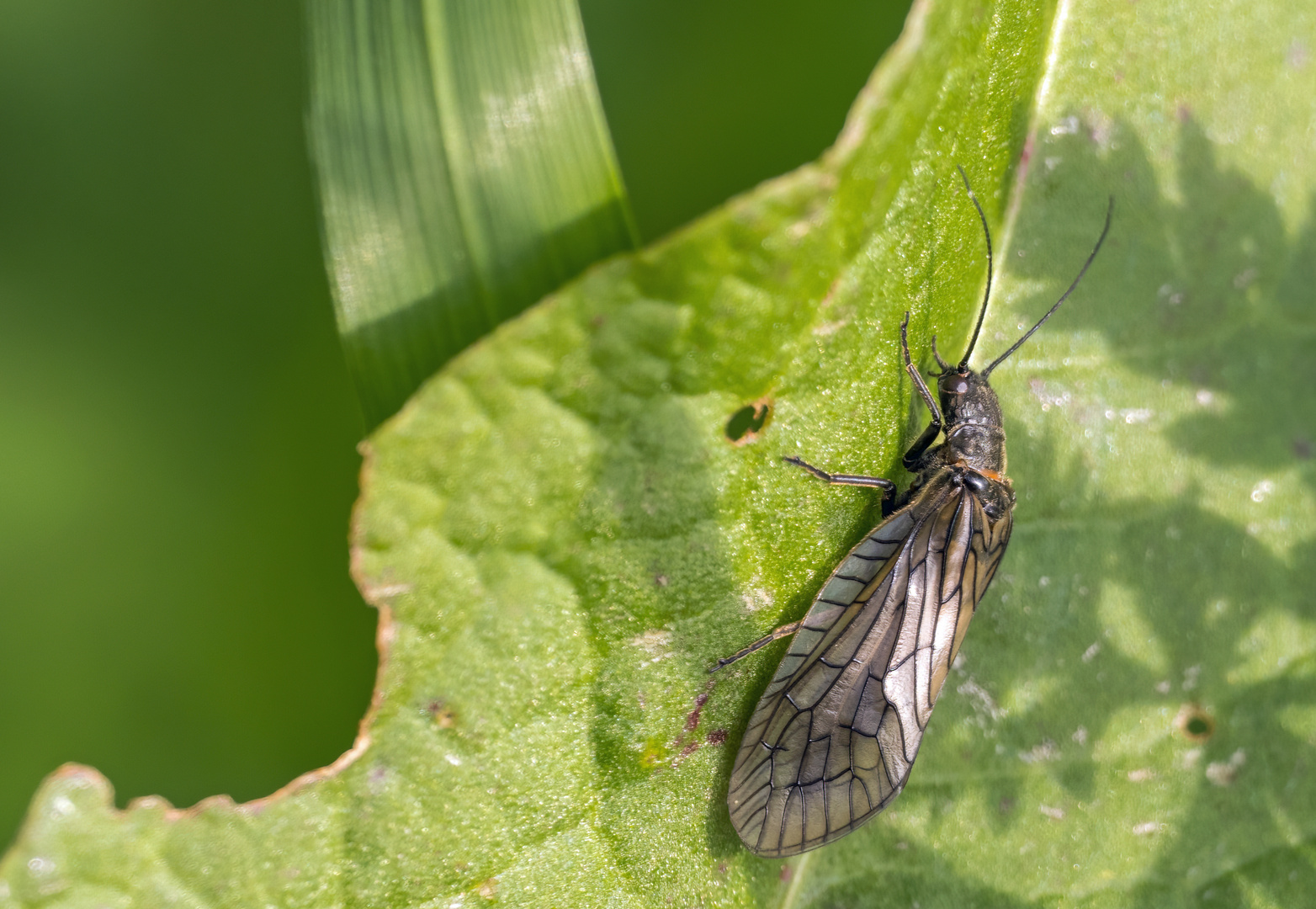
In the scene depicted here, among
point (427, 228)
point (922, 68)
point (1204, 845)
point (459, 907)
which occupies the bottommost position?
Answer: point (1204, 845)

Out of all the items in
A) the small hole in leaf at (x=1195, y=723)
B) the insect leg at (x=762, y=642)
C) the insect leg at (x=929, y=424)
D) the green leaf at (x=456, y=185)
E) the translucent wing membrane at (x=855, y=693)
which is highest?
the green leaf at (x=456, y=185)

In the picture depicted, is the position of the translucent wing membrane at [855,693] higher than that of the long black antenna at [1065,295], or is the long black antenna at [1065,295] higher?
the long black antenna at [1065,295]

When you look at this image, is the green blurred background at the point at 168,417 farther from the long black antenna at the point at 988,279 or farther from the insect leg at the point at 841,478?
the long black antenna at the point at 988,279

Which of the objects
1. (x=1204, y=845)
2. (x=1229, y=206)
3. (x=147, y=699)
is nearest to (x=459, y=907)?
(x=147, y=699)

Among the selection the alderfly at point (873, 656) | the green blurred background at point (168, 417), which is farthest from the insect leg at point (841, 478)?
the green blurred background at point (168, 417)

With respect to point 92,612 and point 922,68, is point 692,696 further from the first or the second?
point 92,612

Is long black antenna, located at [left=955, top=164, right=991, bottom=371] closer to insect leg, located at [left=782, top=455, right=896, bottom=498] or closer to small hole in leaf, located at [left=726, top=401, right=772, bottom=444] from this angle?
insect leg, located at [left=782, top=455, right=896, bottom=498]
